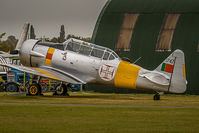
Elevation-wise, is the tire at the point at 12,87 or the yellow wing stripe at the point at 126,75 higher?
the yellow wing stripe at the point at 126,75

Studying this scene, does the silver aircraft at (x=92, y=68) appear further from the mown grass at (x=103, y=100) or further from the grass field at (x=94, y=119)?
the grass field at (x=94, y=119)

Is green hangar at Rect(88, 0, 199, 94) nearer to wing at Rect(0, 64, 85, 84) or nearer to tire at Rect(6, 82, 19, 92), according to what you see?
tire at Rect(6, 82, 19, 92)

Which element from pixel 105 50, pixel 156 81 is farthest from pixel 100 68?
pixel 156 81

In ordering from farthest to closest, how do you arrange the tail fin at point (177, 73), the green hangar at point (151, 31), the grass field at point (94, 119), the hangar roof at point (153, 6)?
1. the hangar roof at point (153, 6)
2. the green hangar at point (151, 31)
3. the tail fin at point (177, 73)
4. the grass field at point (94, 119)

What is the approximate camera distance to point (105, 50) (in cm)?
2748

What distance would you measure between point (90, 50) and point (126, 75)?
2.97 metres

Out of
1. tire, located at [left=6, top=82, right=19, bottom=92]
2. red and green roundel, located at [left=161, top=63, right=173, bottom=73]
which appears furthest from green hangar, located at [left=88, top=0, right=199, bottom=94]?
red and green roundel, located at [left=161, top=63, right=173, bottom=73]

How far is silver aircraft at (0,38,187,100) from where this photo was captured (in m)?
24.9

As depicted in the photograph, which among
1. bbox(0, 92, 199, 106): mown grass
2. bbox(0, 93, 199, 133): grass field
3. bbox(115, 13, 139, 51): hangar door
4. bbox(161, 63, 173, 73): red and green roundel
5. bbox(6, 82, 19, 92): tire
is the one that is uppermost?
bbox(115, 13, 139, 51): hangar door

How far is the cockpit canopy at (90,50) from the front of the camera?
27219mm

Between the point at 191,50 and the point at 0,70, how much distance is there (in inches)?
765

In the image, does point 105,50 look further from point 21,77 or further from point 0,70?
point 0,70

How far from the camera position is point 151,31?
1417 inches

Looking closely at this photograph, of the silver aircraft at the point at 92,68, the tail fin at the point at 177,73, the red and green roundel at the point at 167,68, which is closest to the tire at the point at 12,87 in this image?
the silver aircraft at the point at 92,68
